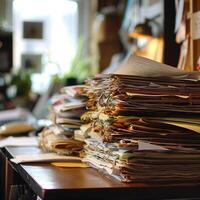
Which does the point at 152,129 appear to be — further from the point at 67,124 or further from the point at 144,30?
the point at 144,30

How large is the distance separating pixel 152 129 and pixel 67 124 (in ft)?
1.73

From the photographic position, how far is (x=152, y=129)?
1.15m

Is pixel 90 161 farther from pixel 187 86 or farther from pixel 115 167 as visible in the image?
pixel 187 86

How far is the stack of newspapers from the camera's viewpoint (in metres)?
1.12

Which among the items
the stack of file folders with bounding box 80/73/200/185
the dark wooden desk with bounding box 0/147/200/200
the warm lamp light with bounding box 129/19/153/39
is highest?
the warm lamp light with bounding box 129/19/153/39

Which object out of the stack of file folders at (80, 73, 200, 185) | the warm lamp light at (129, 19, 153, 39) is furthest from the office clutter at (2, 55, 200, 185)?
the warm lamp light at (129, 19, 153, 39)

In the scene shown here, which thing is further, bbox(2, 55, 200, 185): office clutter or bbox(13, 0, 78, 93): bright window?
bbox(13, 0, 78, 93): bright window

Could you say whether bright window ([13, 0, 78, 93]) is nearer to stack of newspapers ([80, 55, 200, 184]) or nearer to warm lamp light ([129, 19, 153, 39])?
warm lamp light ([129, 19, 153, 39])

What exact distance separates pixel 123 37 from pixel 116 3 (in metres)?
0.59

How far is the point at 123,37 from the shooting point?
12.7ft

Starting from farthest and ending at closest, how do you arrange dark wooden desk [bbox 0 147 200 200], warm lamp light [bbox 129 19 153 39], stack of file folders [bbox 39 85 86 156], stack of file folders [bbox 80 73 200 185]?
1. warm lamp light [bbox 129 19 153 39]
2. stack of file folders [bbox 39 85 86 156]
3. stack of file folders [bbox 80 73 200 185]
4. dark wooden desk [bbox 0 147 200 200]

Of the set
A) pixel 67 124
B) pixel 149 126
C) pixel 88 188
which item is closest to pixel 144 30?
pixel 67 124

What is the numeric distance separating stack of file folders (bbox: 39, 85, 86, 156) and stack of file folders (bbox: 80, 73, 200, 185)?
0.33 metres

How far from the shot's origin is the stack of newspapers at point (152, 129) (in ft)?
3.69
